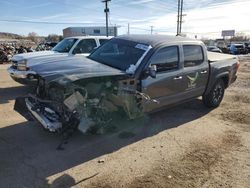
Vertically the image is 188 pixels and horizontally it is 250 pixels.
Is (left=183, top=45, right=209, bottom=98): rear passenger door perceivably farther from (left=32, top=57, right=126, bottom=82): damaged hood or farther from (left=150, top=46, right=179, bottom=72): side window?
(left=32, top=57, right=126, bottom=82): damaged hood

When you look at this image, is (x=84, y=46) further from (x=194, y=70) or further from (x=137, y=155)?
(x=137, y=155)

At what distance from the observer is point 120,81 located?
4863 mm

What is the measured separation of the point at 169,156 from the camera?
466 centimetres

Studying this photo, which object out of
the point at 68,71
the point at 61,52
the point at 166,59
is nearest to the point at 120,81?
the point at 68,71

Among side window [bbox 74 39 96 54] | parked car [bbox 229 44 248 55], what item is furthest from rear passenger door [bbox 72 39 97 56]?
parked car [bbox 229 44 248 55]

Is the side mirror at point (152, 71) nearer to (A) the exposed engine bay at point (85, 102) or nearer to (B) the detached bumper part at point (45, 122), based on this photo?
(A) the exposed engine bay at point (85, 102)

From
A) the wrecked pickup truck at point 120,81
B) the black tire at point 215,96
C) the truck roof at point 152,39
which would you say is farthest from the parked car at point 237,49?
the truck roof at point 152,39

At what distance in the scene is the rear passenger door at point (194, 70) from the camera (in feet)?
20.5

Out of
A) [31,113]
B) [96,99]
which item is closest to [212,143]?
[96,99]

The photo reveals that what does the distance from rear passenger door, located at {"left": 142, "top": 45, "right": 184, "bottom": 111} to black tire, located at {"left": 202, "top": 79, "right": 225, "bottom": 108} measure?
1472 millimetres

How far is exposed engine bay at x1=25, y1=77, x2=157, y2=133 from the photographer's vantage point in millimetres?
4527

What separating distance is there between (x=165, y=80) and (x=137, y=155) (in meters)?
1.82

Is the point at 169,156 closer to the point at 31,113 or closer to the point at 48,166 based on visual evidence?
the point at 48,166

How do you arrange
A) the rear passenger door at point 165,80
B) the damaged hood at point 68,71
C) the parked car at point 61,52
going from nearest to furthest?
1. the damaged hood at point 68,71
2. the rear passenger door at point 165,80
3. the parked car at point 61,52
